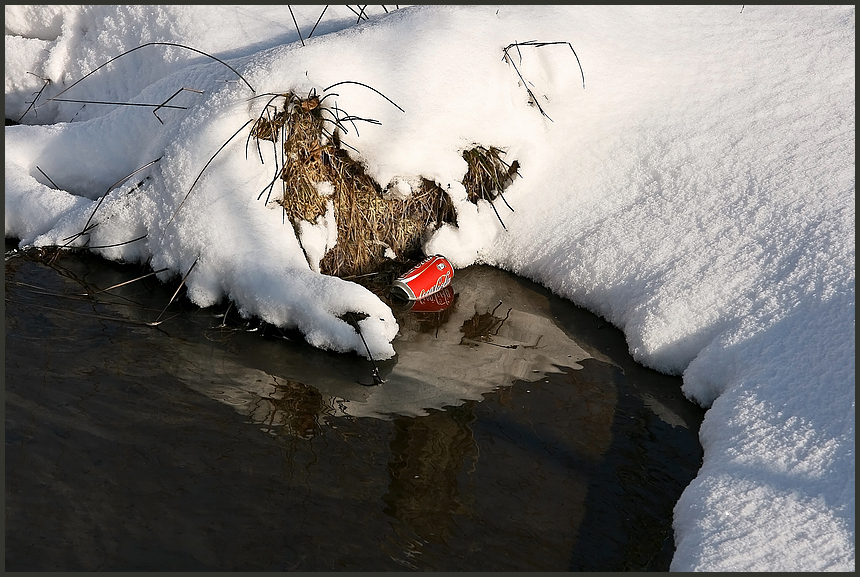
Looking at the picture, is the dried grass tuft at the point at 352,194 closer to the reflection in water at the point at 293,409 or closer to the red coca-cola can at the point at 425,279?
the red coca-cola can at the point at 425,279

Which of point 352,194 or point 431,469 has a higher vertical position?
point 352,194

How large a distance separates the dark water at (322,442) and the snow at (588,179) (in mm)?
179

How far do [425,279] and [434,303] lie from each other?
151 millimetres

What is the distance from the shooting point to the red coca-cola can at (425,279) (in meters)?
4.04

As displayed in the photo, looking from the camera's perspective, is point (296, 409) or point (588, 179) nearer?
point (296, 409)

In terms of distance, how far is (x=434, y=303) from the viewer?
164 inches

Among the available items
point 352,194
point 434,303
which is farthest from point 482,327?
point 352,194

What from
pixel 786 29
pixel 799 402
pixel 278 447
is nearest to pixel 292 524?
pixel 278 447

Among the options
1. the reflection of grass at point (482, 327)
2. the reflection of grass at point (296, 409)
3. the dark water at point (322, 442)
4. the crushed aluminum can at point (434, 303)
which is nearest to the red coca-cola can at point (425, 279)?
the crushed aluminum can at point (434, 303)

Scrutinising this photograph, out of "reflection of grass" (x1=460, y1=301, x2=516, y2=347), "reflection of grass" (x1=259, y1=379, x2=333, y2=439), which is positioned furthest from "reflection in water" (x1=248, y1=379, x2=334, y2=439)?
"reflection of grass" (x1=460, y1=301, x2=516, y2=347)

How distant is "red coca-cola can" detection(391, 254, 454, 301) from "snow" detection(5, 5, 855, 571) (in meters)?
0.21

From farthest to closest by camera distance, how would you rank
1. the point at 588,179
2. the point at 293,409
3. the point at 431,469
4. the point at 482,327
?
the point at 588,179, the point at 482,327, the point at 293,409, the point at 431,469

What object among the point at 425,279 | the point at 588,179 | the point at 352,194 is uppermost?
the point at 588,179

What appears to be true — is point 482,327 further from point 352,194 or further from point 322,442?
point 322,442
